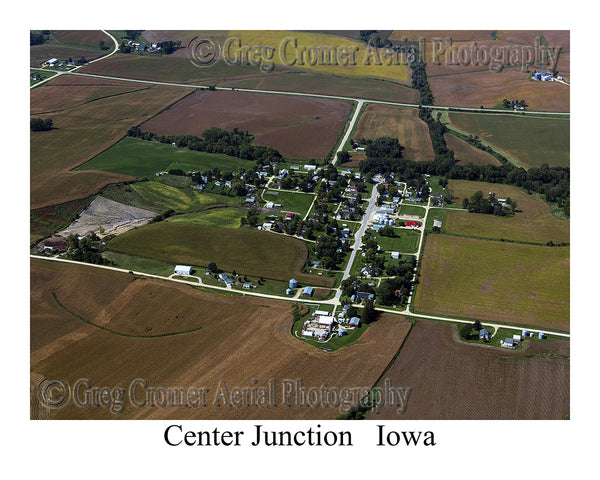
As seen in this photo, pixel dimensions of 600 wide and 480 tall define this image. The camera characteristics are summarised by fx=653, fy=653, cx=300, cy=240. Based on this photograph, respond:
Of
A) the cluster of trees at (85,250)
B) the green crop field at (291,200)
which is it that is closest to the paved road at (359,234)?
the green crop field at (291,200)

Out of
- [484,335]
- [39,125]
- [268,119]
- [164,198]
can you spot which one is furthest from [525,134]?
[39,125]

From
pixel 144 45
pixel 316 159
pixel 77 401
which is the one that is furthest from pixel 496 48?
pixel 77 401

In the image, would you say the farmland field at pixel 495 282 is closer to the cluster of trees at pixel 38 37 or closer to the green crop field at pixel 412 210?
the green crop field at pixel 412 210

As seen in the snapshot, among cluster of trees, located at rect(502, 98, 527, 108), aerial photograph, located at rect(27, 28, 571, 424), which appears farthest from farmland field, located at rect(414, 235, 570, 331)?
cluster of trees, located at rect(502, 98, 527, 108)

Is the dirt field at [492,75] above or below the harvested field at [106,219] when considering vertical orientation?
above

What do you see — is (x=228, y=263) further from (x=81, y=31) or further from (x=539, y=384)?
(x=81, y=31)

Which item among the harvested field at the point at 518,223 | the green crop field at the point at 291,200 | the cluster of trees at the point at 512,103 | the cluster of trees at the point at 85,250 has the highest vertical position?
the cluster of trees at the point at 512,103
